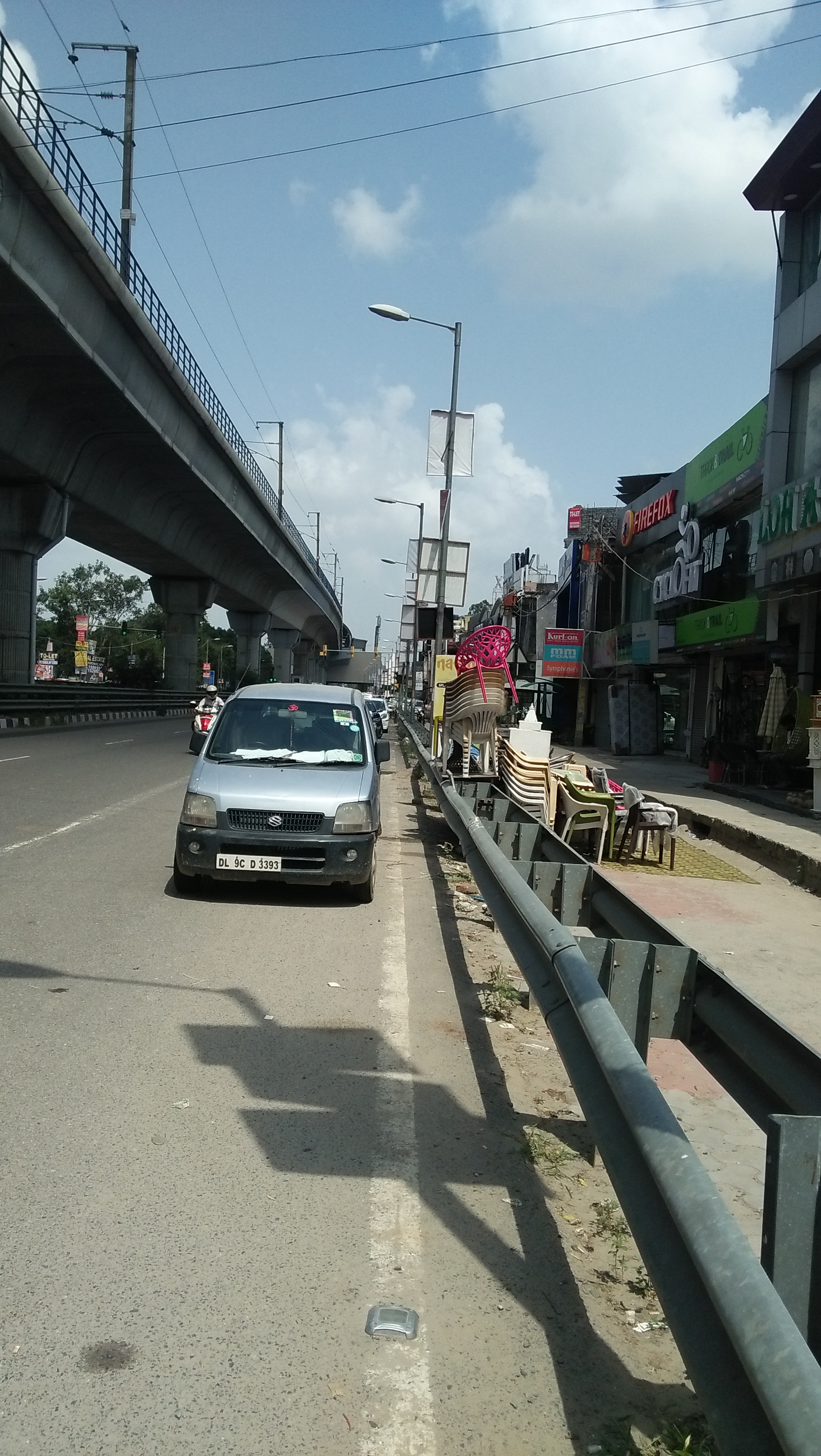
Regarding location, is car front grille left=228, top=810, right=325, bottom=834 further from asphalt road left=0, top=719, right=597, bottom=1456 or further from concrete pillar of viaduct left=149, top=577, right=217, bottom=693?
concrete pillar of viaduct left=149, top=577, right=217, bottom=693

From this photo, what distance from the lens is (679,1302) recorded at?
2170 millimetres

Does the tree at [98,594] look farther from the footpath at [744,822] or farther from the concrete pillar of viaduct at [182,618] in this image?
the footpath at [744,822]

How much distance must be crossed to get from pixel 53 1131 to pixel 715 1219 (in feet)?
9.00

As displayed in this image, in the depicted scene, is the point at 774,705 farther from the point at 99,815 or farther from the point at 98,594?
the point at 98,594

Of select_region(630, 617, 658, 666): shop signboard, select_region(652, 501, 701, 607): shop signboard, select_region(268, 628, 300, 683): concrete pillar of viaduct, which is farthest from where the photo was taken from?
select_region(268, 628, 300, 683): concrete pillar of viaduct

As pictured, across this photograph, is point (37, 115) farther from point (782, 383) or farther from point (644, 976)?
point (644, 976)

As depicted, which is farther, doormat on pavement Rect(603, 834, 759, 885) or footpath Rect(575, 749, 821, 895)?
footpath Rect(575, 749, 821, 895)

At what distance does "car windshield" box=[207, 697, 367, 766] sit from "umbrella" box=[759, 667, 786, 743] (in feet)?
36.1

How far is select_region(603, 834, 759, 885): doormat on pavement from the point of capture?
38.1 ft

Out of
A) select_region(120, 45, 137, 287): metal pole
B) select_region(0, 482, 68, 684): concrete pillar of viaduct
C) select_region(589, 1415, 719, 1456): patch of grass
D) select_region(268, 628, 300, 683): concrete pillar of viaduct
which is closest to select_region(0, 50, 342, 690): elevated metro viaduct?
select_region(0, 482, 68, 684): concrete pillar of viaduct

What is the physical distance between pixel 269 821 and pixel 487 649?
578cm

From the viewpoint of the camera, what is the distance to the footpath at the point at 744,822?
38.7 feet

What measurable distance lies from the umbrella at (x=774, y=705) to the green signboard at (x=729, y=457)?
179 inches

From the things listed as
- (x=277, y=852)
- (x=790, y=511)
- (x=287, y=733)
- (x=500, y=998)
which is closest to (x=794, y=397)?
(x=790, y=511)
